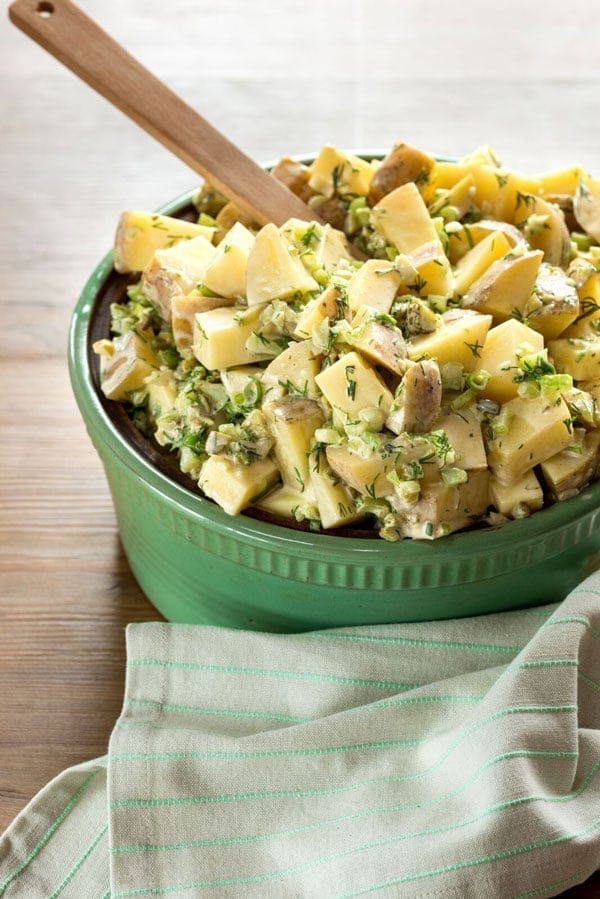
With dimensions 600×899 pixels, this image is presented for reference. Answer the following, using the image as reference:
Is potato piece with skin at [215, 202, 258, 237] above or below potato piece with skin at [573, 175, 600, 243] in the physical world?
below

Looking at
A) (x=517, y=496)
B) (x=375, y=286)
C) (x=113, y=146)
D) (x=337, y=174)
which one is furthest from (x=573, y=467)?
(x=113, y=146)

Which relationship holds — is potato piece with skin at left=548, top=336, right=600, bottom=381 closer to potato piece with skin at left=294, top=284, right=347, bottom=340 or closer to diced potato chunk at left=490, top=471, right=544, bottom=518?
diced potato chunk at left=490, top=471, right=544, bottom=518

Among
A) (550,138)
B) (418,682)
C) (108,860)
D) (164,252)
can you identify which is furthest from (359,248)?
(550,138)

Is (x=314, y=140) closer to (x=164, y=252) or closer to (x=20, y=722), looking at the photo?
(x=164, y=252)

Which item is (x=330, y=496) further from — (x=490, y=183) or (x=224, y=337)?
(x=490, y=183)

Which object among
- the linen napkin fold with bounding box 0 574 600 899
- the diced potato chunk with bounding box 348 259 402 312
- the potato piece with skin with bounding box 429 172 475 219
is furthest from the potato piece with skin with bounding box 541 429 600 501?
the potato piece with skin with bounding box 429 172 475 219

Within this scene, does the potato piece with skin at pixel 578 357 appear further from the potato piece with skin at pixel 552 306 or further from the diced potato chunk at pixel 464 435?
the diced potato chunk at pixel 464 435
